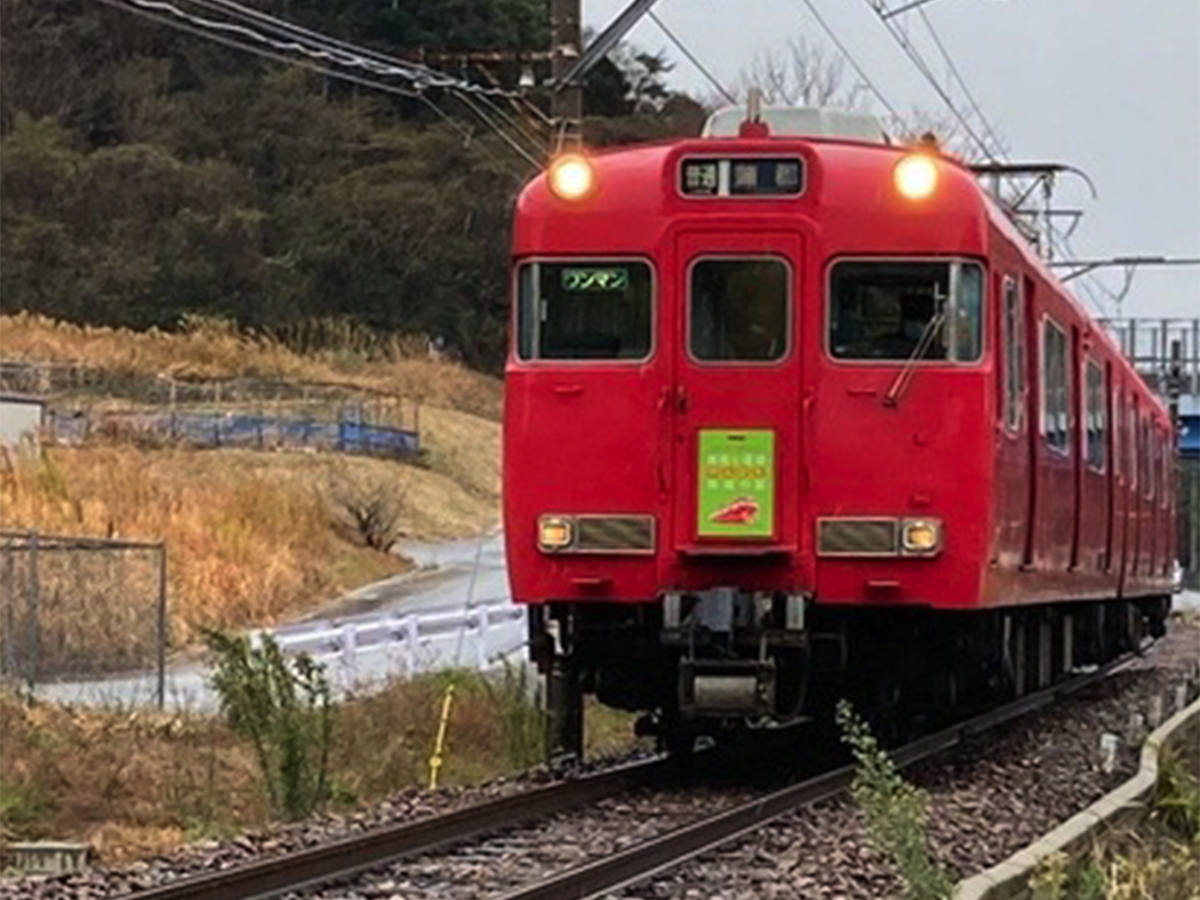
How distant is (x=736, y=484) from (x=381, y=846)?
128 inches

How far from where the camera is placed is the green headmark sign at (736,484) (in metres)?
13.6

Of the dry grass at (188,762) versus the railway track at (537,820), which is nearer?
the railway track at (537,820)

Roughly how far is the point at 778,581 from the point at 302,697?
4.34 m

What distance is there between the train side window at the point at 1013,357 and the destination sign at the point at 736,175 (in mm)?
1567

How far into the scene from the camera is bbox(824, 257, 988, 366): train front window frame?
45.3ft

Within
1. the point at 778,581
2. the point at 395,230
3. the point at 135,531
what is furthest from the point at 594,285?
the point at 395,230

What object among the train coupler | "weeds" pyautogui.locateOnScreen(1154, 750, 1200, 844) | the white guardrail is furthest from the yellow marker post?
"weeds" pyautogui.locateOnScreen(1154, 750, 1200, 844)

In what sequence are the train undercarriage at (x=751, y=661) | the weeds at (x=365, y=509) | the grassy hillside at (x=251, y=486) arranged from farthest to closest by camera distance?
the weeds at (x=365, y=509), the grassy hillside at (x=251, y=486), the train undercarriage at (x=751, y=661)

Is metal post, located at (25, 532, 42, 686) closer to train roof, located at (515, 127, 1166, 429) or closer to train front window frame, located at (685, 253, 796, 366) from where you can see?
train roof, located at (515, 127, 1166, 429)

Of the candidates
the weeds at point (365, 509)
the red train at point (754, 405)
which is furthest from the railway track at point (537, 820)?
the weeds at point (365, 509)

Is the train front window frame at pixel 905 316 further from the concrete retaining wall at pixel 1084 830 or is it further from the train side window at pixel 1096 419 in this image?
the train side window at pixel 1096 419

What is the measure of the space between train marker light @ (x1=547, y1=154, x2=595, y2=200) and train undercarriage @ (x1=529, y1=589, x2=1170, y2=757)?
2.25 m

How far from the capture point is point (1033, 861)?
29.4 feet

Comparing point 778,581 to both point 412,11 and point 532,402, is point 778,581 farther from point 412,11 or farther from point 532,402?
point 412,11
